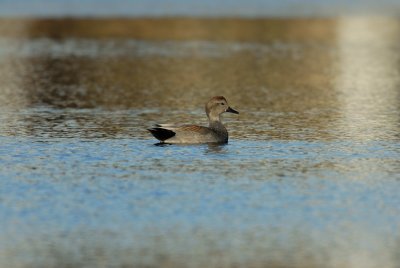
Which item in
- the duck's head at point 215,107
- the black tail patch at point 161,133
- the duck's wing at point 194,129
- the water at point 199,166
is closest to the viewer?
the water at point 199,166

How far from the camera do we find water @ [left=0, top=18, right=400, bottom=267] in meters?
12.4

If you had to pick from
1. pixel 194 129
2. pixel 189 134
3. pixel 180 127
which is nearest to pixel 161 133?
pixel 180 127

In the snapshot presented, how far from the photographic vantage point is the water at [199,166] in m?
12.4

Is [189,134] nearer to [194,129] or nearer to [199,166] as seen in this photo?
[194,129]

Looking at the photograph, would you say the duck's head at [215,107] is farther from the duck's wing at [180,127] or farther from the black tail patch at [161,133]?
the black tail patch at [161,133]

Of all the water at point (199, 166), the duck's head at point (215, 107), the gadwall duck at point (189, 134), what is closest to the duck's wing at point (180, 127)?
the gadwall duck at point (189, 134)

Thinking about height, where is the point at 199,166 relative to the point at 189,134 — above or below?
below

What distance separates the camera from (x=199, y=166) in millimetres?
17359

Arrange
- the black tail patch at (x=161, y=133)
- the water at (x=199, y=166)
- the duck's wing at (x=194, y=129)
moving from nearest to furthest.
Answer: the water at (x=199, y=166) → the black tail patch at (x=161, y=133) → the duck's wing at (x=194, y=129)

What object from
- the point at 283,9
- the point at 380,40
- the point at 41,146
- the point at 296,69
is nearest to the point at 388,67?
the point at 296,69

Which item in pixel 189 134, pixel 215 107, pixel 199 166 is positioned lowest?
pixel 199 166

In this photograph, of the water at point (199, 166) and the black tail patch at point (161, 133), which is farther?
the black tail patch at point (161, 133)

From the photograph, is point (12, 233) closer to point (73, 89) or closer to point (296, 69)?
point (73, 89)

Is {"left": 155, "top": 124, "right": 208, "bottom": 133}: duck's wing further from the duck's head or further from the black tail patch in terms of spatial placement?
the duck's head
